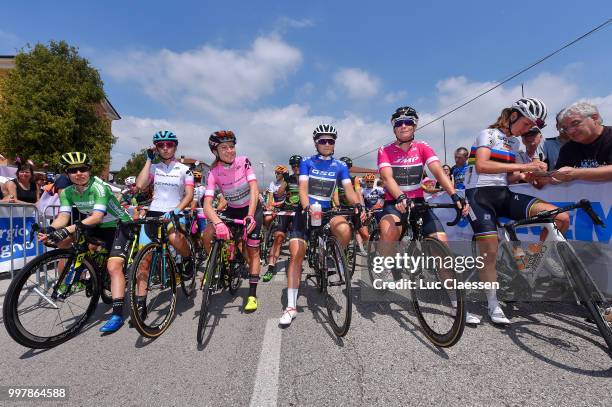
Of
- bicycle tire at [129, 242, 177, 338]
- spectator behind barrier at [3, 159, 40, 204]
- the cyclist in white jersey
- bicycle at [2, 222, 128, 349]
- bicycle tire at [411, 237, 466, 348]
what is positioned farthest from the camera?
spectator behind barrier at [3, 159, 40, 204]

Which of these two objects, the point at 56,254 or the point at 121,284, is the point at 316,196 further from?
the point at 56,254

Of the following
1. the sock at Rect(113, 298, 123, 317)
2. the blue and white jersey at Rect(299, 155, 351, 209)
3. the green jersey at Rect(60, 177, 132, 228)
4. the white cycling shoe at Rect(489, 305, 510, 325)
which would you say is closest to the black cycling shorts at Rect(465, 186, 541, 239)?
the white cycling shoe at Rect(489, 305, 510, 325)

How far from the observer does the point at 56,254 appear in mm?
3031

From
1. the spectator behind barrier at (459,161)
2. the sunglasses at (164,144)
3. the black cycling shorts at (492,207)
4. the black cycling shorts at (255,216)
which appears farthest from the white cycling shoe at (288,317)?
the spectator behind barrier at (459,161)

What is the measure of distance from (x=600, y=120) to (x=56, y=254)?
5.83 metres

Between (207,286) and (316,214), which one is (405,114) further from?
(207,286)

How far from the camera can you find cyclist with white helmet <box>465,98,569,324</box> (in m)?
3.07

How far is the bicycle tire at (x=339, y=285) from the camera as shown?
9.10 ft

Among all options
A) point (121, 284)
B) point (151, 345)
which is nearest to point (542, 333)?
point (151, 345)

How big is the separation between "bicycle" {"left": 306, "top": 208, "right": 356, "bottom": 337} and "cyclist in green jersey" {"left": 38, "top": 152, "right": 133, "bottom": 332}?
7.43 feet

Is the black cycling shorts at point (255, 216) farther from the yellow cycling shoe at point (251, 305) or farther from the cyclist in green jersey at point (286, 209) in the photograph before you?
the cyclist in green jersey at point (286, 209)

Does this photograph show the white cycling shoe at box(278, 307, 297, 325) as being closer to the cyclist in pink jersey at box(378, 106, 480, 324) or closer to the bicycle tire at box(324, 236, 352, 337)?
the bicycle tire at box(324, 236, 352, 337)

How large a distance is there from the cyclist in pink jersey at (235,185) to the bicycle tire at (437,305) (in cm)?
199

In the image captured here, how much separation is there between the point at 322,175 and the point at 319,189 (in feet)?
0.62
